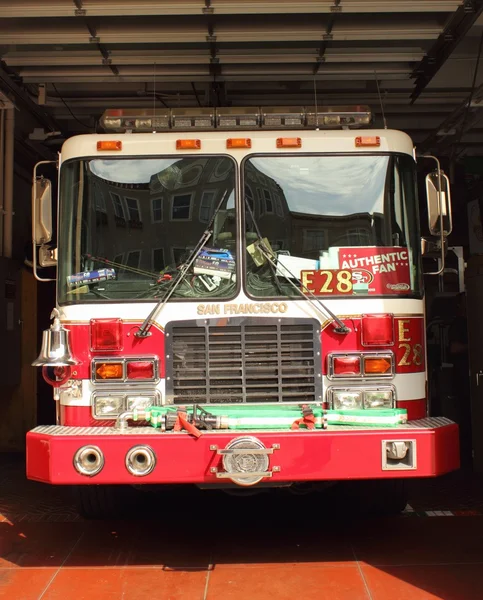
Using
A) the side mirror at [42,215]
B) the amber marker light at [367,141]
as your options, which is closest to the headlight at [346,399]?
the amber marker light at [367,141]

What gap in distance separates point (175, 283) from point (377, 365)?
1.43 m

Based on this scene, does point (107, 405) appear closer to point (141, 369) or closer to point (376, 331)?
point (141, 369)

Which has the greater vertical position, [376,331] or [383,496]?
[376,331]

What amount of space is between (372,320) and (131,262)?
5.42 feet

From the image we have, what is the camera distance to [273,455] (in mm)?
4203

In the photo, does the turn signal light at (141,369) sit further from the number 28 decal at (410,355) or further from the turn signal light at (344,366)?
the number 28 decal at (410,355)

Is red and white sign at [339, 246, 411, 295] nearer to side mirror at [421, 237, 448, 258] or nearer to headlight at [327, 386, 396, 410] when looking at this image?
side mirror at [421, 237, 448, 258]

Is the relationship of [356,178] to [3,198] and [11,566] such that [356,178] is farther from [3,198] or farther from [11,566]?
[3,198]

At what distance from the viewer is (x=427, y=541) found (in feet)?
17.3

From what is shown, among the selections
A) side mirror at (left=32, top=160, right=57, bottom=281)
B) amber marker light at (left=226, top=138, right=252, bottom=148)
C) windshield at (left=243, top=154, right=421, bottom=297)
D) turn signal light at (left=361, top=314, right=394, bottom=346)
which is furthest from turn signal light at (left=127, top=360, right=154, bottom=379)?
amber marker light at (left=226, top=138, right=252, bottom=148)

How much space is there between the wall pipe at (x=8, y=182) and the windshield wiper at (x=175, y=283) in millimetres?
3831

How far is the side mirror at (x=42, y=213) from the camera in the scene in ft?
17.0

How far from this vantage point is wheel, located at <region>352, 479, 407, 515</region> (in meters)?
5.51

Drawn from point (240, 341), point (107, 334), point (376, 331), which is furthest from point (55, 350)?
point (376, 331)
